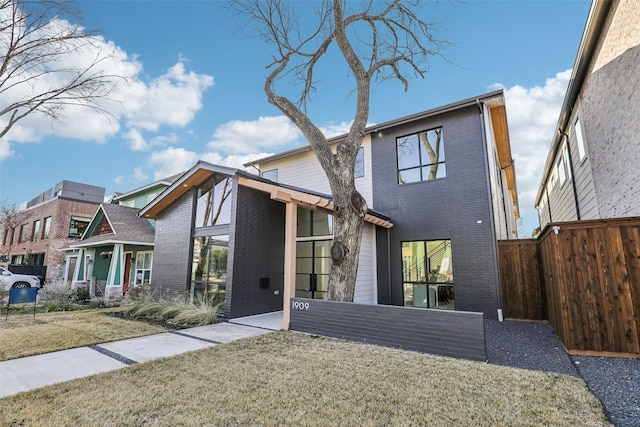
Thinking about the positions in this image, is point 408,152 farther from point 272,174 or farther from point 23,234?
point 23,234

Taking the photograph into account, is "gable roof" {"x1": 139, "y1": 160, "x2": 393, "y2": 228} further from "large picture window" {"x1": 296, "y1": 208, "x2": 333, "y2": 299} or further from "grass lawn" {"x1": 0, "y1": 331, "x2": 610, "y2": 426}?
"grass lawn" {"x1": 0, "y1": 331, "x2": 610, "y2": 426}

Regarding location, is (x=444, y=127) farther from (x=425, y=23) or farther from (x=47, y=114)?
(x=47, y=114)

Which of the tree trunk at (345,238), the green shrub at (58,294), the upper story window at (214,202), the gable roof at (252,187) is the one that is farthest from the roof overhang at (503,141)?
the green shrub at (58,294)

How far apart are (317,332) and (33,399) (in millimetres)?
4265

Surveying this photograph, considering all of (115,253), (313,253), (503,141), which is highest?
(503,141)

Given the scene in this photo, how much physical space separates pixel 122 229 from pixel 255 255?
8.13 m

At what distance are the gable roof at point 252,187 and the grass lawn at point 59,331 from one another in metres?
3.97

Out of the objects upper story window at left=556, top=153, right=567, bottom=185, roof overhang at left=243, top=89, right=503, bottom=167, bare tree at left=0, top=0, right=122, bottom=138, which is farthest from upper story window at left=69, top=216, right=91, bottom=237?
upper story window at left=556, top=153, right=567, bottom=185

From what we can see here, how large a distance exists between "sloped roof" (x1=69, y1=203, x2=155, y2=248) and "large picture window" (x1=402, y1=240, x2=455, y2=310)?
1033cm

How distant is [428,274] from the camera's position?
910 centimetres

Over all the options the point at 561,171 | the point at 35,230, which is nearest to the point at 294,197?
the point at 561,171

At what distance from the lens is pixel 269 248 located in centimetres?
933

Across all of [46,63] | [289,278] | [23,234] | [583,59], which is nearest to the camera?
[46,63]

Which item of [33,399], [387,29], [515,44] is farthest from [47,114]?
[515,44]
